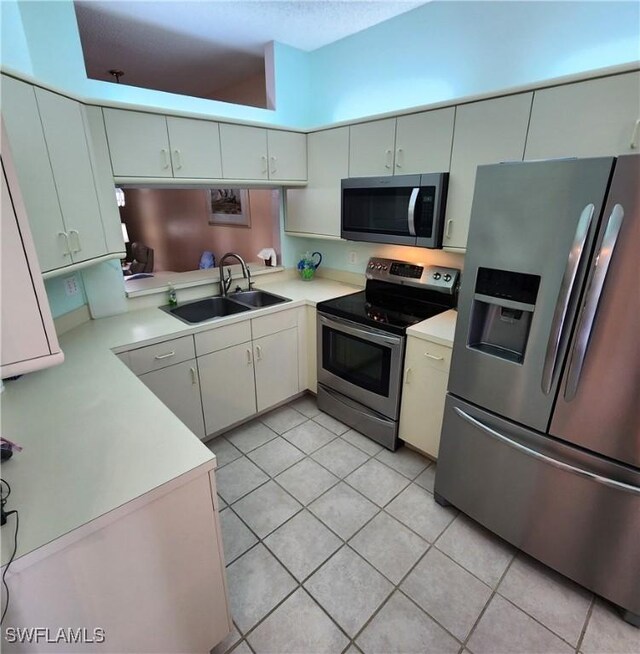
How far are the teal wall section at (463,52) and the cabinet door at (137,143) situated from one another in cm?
144

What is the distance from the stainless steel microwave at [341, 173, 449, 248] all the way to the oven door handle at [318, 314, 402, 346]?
577 mm

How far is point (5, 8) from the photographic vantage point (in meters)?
1.60

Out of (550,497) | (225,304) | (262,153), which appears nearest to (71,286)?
(225,304)

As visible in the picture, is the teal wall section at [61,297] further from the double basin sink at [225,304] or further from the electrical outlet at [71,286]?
the double basin sink at [225,304]

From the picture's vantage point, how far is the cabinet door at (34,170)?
1294mm

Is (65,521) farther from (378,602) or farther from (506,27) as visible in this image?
(506,27)

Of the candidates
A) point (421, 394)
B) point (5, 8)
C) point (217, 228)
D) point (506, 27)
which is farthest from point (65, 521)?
Answer: point (217, 228)

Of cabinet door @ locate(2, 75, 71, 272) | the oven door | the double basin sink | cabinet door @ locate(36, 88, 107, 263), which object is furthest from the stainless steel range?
cabinet door @ locate(2, 75, 71, 272)

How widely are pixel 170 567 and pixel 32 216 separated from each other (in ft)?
4.48

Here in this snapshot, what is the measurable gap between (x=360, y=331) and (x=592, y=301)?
1.29m

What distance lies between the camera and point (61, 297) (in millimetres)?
2010

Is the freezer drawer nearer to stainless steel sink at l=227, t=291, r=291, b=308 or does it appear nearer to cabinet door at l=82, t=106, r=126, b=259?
stainless steel sink at l=227, t=291, r=291, b=308

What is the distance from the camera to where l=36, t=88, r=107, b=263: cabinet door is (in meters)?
1.50

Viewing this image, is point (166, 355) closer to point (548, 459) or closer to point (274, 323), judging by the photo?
point (274, 323)
